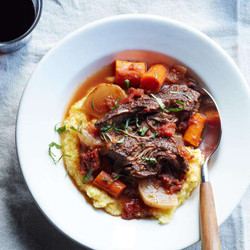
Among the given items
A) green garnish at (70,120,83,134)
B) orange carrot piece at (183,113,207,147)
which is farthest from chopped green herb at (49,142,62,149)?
orange carrot piece at (183,113,207,147)

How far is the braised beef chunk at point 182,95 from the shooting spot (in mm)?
4344

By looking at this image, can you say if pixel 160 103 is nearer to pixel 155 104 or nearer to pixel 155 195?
pixel 155 104

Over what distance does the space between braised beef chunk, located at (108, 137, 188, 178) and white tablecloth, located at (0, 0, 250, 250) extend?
1.29 m

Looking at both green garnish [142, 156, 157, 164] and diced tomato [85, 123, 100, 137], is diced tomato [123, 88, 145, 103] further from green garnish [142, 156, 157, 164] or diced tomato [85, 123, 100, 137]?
green garnish [142, 156, 157, 164]

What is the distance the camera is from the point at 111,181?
164 inches

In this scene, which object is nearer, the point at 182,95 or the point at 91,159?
the point at 91,159

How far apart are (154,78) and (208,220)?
182 centimetres

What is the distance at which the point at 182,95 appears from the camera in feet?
14.3

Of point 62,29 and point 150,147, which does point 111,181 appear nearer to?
point 150,147

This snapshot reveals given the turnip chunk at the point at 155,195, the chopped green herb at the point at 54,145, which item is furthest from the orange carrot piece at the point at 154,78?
the chopped green herb at the point at 54,145

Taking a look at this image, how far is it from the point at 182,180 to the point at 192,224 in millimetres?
521

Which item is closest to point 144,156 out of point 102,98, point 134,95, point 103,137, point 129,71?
point 103,137

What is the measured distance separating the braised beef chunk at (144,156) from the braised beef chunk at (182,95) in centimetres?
54

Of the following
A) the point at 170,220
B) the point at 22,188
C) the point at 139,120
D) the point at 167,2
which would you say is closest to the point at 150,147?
the point at 139,120
